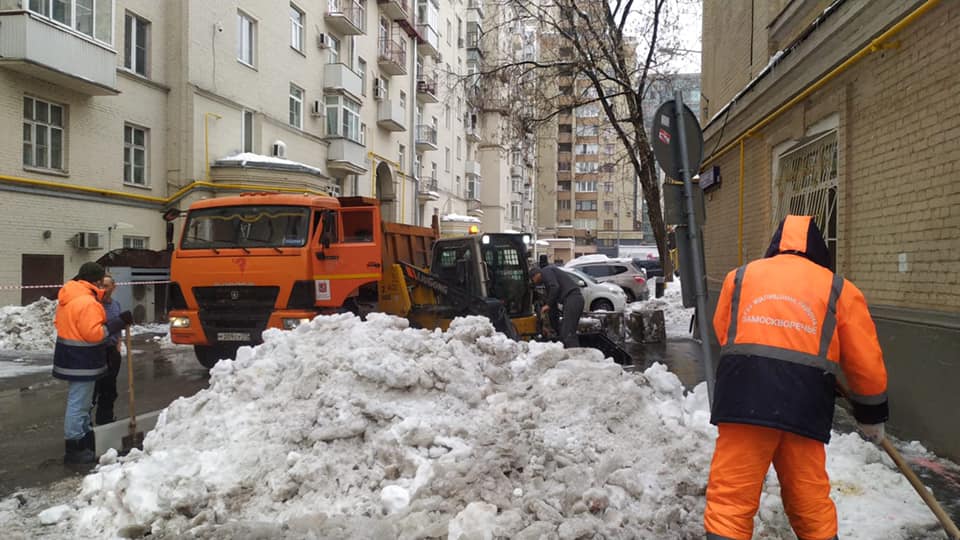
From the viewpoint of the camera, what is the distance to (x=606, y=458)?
4199 mm

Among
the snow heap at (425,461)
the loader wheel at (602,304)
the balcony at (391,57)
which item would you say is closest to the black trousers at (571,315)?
the snow heap at (425,461)

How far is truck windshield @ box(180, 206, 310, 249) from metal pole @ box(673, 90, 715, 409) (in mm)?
5187

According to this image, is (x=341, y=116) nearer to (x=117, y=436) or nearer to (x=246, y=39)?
(x=246, y=39)

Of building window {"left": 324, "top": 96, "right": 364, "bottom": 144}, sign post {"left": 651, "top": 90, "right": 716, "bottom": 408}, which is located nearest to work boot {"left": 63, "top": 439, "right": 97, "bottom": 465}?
sign post {"left": 651, "top": 90, "right": 716, "bottom": 408}

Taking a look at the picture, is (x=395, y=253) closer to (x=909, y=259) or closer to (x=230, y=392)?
(x=230, y=392)

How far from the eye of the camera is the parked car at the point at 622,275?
20.9 m

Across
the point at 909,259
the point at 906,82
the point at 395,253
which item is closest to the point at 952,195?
the point at 909,259

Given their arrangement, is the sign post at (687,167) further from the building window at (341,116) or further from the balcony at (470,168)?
the balcony at (470,168)

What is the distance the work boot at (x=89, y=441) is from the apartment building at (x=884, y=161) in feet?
22.6

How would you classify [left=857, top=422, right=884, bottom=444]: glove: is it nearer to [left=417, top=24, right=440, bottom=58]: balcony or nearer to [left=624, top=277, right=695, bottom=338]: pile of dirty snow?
[left=624, top=277, right=695, bottom=338]: pile of dirty snow

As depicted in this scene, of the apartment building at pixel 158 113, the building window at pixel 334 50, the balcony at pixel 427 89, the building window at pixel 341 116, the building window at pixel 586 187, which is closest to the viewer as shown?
the apartment building at pixel 158 113

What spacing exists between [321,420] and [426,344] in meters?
1.49

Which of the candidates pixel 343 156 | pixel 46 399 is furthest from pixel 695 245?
pixel 343 156

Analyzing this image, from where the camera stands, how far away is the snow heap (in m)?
3.61
